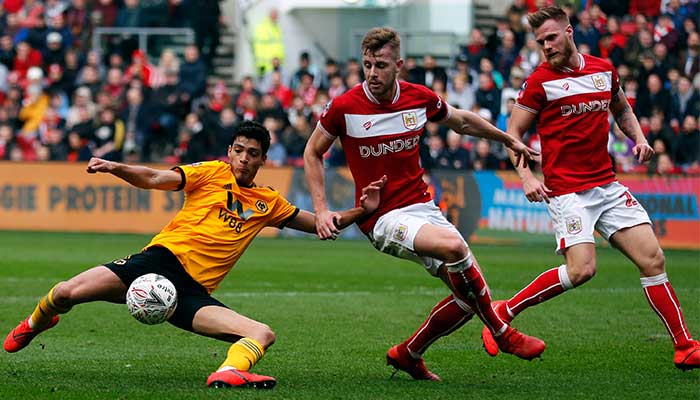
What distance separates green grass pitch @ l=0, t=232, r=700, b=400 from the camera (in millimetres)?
7609

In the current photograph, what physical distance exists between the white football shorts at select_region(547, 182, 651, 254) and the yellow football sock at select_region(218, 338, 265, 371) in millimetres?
2387

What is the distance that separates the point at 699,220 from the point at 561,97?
11.5 metres

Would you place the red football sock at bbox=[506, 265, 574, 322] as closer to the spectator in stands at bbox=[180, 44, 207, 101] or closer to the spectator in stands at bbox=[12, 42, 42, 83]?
the spectator in stands at bbox=[180, 44, 207, 101]

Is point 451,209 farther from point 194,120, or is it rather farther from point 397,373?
point 397,373

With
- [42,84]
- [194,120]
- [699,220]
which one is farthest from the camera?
[42,84]

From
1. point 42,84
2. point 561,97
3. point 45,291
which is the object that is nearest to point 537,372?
point 561,97

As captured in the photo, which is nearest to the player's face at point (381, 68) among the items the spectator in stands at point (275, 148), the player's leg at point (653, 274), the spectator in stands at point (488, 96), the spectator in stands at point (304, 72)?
the player's leg at point (653, 274)

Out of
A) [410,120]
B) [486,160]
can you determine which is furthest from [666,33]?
[410,120]

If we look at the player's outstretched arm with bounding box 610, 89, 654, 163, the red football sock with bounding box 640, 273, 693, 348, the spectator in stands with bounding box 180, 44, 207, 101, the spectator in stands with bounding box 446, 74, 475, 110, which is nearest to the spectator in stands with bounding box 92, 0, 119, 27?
the spectator in stands with bounding box 180, 44, 207, 101

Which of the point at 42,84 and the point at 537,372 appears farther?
the point at 42,84

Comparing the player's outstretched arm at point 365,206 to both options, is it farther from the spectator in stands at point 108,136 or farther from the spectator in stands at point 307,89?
the spectator in stands at point 307,89

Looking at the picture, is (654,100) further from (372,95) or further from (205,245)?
(205,245)

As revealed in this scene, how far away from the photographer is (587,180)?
8.64 m

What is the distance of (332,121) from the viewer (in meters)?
8.14
